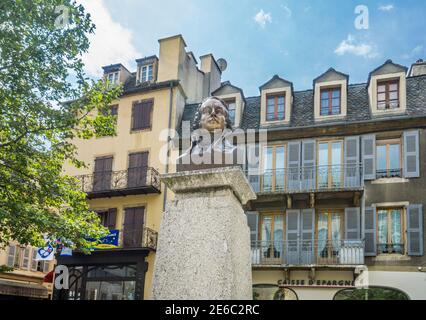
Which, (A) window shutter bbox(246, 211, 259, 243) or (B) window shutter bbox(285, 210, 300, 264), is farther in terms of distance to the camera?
(A) window shutter bbox(246, 211, 259, 243)

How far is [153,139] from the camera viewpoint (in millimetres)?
23359

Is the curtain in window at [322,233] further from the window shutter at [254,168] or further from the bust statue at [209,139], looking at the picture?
the bust statue at [209,139]

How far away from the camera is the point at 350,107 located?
813 inches

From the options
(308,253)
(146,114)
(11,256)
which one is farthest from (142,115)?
(11,256)

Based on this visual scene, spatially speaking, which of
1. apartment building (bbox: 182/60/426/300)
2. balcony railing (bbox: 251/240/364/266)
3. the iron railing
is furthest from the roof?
balcony railing (bbox: 251/240/364/266)

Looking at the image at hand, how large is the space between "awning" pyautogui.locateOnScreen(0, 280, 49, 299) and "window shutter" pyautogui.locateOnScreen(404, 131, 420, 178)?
60.9ft

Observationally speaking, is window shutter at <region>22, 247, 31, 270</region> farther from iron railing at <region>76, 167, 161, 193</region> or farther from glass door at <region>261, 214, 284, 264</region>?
glass door at <region>261, 214, 284, 264</region>

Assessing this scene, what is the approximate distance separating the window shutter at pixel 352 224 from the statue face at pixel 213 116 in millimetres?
14596

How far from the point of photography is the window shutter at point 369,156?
19.5 metres

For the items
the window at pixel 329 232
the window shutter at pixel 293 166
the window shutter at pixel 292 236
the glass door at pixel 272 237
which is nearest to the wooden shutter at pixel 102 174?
the glass door at pixel 272 237

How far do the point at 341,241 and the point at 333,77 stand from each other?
22.1 ft

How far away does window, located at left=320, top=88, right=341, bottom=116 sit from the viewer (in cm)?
2077

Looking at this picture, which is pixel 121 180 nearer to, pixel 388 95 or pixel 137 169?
pixel 137 169
